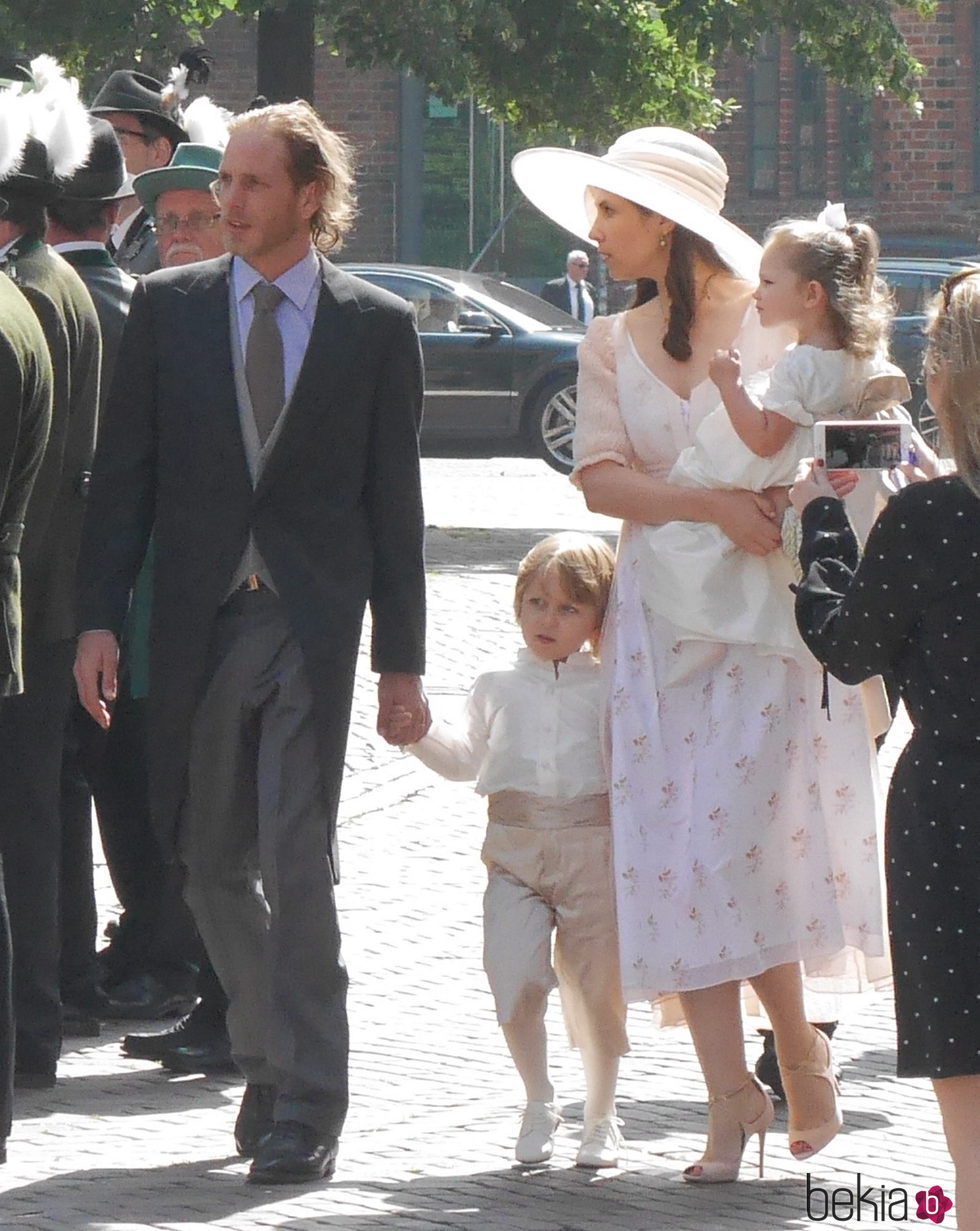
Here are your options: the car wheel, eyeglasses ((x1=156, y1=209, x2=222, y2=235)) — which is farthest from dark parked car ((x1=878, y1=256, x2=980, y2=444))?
eyeglasses ((x1=156, y1=209, x2=222, y2=235))

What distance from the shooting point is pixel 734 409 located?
511 cm

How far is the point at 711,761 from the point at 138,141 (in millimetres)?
3568

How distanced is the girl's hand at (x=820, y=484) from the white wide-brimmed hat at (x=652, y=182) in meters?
0.82

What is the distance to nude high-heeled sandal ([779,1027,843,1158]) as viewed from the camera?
16.9 feet

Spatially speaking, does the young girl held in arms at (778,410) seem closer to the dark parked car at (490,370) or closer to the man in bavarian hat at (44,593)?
the man in bavarian hat at (44,593)

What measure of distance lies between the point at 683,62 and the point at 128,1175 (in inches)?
660

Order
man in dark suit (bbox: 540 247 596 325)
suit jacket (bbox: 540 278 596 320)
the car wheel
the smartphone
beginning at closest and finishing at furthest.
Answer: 1. the smartphone
2. the car wheel
3. man in dark suit (bbox: 540 247 596 325)
4. suit jacket (bbox: 540 278 596 320)

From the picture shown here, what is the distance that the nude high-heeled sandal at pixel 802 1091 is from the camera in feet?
16.9

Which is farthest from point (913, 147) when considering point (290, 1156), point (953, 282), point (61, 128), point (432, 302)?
point (953, 282)

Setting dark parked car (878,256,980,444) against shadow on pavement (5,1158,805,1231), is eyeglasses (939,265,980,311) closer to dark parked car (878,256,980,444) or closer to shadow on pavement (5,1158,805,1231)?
shadow on pavement (5,1158,805,1231)

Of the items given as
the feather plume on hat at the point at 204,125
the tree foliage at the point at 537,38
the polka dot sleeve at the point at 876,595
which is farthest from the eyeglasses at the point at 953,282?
the tree foliage at the point at 537,38

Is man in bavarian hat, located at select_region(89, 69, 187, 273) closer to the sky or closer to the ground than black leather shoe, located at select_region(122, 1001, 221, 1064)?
closer to the sky

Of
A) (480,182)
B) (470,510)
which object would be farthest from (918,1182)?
(480,182)

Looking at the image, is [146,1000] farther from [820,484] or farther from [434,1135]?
[820,484]
